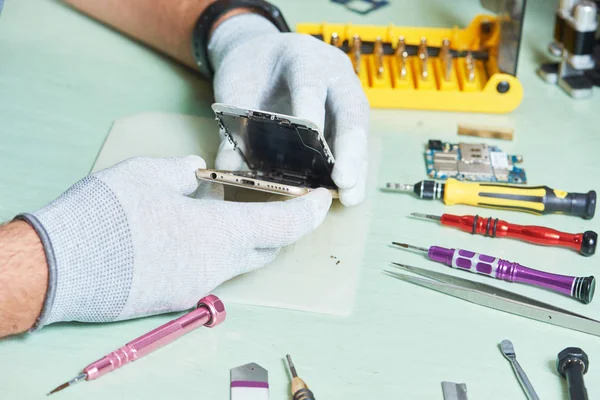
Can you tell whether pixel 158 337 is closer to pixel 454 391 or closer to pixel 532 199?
pixel 454 391

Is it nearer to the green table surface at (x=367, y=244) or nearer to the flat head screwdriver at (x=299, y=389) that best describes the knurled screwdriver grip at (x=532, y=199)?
the green table surface at (x=367, y=244)

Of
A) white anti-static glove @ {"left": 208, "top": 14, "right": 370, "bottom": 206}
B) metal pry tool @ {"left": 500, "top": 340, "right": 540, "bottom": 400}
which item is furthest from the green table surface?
white anti-static glove @ {"left": 208, "top": 14, "right": 370, "bottom": 206}

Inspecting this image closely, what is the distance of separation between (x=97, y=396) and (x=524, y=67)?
1.06 meters

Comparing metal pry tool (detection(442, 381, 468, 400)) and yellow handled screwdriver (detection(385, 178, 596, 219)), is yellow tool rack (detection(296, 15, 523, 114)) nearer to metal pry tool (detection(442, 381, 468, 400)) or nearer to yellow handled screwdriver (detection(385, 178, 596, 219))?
yellow handled screwdriver (detection(385, 178, 596, 219))

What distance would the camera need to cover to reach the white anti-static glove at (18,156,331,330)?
895 millimetres

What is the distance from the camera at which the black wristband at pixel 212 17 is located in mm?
1412

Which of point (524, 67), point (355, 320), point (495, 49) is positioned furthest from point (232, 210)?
point (524, 67)

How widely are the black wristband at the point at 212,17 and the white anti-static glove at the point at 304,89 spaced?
91 mm

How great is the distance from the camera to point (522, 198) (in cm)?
111

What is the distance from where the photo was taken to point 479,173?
1.19 m

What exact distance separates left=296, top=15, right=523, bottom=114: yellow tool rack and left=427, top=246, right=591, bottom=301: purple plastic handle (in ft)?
1.38

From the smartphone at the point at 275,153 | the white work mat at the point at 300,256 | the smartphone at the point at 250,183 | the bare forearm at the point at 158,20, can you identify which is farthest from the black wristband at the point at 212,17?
the smartphone at the point at 250,183

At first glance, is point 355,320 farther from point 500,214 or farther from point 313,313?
point 500,214

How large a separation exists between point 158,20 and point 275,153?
582 mm
